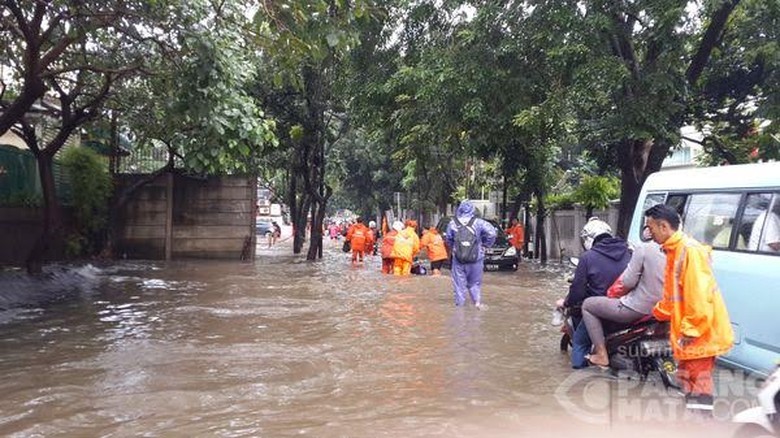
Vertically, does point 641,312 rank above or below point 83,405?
above

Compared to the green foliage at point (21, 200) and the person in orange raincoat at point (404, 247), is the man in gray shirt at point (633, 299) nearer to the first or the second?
the person in orange raincoat at point (404, 247)

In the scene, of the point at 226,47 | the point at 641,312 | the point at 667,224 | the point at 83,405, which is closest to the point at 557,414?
the point at 641,312

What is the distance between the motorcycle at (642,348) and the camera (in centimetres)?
548

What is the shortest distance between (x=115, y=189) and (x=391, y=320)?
1165cm

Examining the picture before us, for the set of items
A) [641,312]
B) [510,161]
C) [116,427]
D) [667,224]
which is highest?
[510,161]

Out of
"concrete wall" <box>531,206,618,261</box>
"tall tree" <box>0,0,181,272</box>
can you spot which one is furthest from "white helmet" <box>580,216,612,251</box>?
"concrete wall" <box>531,206,618,261</box>

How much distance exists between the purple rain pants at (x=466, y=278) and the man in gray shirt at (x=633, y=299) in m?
4.34

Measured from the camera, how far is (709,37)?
13188mm

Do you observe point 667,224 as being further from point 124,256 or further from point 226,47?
point 124,256

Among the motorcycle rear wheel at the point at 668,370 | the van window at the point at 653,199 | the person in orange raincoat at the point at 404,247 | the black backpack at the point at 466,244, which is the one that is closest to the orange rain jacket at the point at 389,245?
the person in orange raincoat at the point at 404,247

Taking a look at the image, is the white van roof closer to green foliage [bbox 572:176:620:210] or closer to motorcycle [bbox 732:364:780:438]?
motorcycle [bbox 732:364:780:438]

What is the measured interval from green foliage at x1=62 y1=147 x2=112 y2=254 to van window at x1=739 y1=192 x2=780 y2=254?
14847mm

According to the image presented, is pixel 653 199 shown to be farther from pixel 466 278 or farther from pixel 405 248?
pixel 405 248

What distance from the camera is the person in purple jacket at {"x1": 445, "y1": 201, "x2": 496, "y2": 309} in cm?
1015
